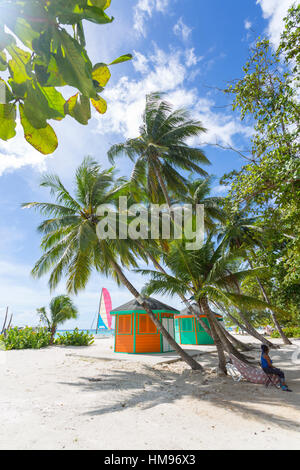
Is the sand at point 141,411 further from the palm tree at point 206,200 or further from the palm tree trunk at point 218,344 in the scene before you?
the palm tree at point 206,200

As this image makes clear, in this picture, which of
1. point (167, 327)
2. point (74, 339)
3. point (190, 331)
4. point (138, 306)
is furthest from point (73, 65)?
point (190, 331)

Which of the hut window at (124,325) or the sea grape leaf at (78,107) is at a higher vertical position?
the sea grape leaf at (78,107)

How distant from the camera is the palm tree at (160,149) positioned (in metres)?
12.8

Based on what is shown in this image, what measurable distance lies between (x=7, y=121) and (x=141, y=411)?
585cm

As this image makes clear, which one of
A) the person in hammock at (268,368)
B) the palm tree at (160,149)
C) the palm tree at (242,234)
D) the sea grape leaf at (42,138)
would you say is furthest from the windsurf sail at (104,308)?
the sea grape leaf at (42,138)

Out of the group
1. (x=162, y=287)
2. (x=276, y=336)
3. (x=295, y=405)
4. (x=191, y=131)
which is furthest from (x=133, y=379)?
(x=276, y=336)

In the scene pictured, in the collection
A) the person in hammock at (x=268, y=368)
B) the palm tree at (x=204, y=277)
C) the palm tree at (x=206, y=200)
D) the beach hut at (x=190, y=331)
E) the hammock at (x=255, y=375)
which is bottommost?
the beach hut at (x=190, y=331)

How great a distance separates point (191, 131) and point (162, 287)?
8.51m

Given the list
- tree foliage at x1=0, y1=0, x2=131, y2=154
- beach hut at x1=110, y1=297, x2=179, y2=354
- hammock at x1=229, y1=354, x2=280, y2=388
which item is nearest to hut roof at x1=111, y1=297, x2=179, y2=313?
beach hut at x1=110, y1=297, x2=179, y2=354

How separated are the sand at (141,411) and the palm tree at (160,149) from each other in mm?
8255

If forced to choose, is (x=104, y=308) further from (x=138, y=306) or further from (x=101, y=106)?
(x=101, y=106)

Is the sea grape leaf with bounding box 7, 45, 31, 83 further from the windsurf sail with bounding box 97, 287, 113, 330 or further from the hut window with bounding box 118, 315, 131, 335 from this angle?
the windsurf sail with bounding box 97, 287, 113, 330

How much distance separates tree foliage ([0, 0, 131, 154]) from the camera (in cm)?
96

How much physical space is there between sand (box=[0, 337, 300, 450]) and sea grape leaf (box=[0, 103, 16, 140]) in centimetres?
417
